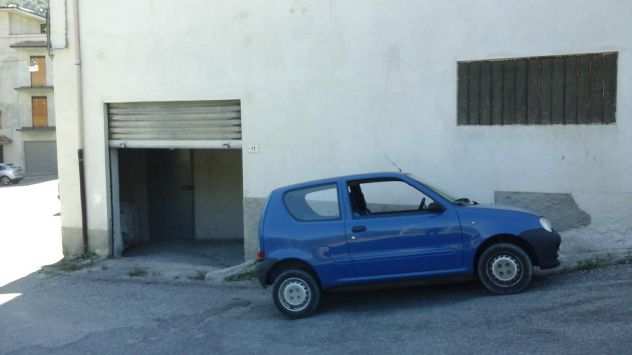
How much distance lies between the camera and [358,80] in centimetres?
1066

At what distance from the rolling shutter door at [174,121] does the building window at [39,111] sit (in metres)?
40.9

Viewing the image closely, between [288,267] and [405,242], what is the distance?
1471mm

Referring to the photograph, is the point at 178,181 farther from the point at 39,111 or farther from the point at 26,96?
the point at 26,96

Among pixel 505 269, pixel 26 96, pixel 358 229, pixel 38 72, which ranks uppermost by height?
pixel 38 72

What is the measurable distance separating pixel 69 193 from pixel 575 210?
30.3ft

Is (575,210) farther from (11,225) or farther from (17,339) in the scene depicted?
(11,225)

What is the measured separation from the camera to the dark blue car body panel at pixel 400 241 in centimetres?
771

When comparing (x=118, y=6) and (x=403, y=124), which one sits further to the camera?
(x=118, y=6)

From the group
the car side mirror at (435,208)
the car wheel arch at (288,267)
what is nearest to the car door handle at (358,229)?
the car wheel arch at (288,267)

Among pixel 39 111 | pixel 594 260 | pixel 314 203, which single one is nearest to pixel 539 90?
pixel 594 260

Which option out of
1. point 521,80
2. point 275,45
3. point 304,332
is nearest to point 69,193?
point 275,45

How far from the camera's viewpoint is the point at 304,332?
757cm

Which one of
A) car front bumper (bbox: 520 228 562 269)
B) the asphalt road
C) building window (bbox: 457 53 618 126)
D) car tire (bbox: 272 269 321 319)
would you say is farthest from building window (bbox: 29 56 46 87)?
car front bumper (bbox: 520 228 562 269)

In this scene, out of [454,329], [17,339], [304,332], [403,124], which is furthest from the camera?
[403,124]
